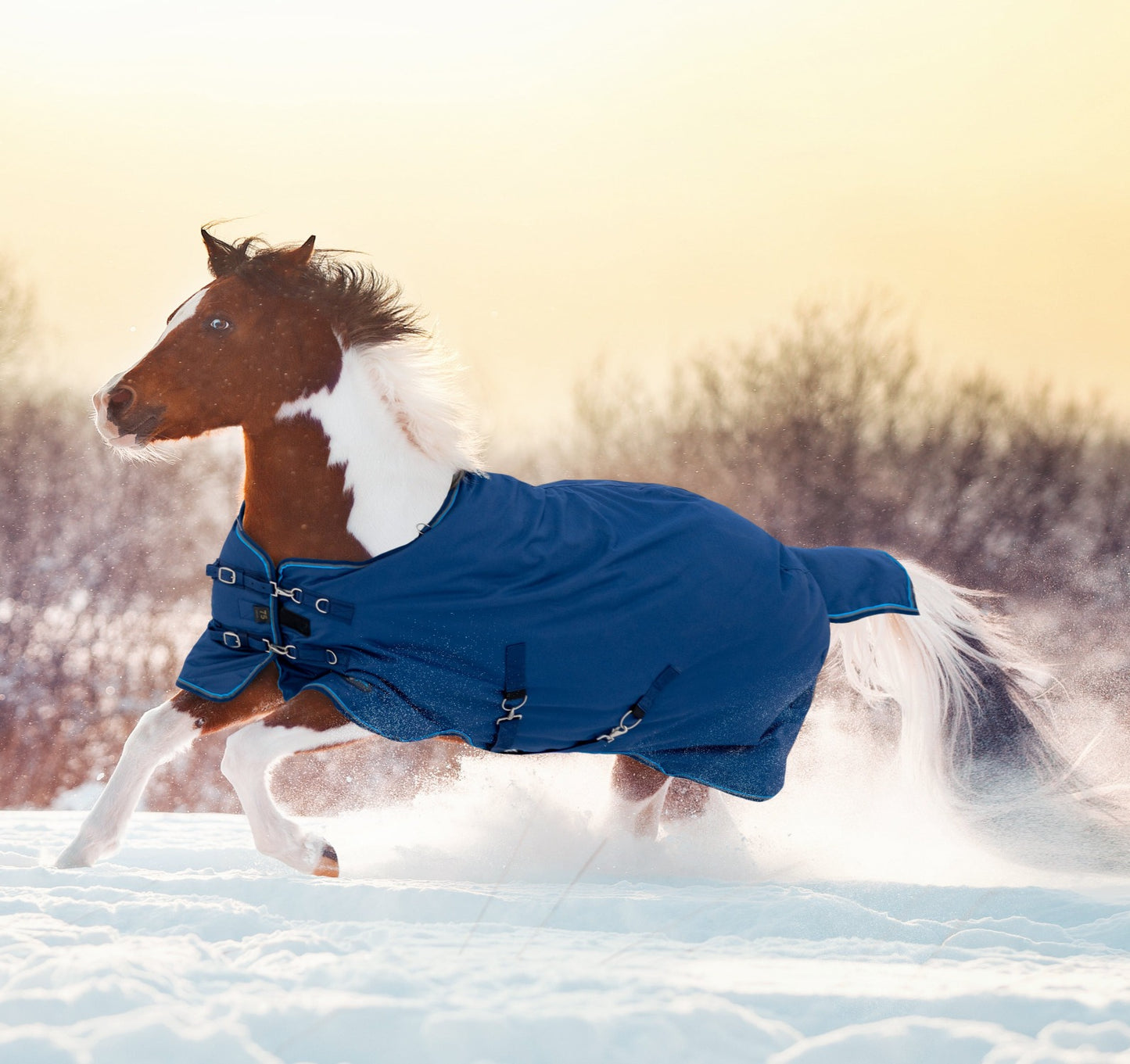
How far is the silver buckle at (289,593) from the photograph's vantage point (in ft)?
8.45

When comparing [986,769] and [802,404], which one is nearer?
[986,769]

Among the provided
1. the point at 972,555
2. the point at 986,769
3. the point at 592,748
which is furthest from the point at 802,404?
the point at 592,748

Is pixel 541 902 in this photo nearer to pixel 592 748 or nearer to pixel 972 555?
pixel 592 748

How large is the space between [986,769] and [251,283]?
260 cm

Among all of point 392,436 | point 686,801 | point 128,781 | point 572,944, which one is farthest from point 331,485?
point 686,801

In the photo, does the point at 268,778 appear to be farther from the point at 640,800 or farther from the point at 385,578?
the point at 640,800

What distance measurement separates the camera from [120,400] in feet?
8.42

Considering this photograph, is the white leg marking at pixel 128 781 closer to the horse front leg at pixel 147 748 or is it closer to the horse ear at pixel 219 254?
the horse front leg at pixel 147 748

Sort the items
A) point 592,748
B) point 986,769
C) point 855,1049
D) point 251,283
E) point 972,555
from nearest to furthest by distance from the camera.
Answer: point 855,1049 → point 251,283 → point 592,748 → point 986,769 → point 972,555

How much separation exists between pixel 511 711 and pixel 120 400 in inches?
48.0

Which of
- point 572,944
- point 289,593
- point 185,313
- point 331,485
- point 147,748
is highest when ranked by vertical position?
point 185,313

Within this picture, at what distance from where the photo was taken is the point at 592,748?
292cm

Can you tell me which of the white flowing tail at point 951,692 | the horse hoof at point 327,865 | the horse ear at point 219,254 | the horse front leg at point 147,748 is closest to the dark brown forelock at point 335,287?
the horse ear at point 219,254

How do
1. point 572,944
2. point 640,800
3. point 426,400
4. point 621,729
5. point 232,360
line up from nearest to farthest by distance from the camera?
point 572,944
point 232,360
point 426,400
point 621,729
point 640,800
